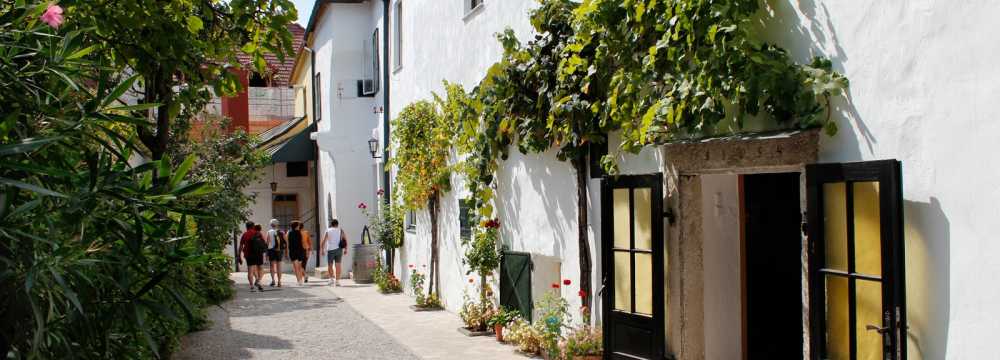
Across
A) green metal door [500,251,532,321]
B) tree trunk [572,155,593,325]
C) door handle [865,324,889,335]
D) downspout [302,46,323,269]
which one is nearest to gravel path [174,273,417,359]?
green metal door [500,251,532,321]

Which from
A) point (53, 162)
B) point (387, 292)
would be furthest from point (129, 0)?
point (387, 292)

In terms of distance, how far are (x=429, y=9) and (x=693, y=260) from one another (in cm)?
882

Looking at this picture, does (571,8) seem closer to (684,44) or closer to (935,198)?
(684,44)

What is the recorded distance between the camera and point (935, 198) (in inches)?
207

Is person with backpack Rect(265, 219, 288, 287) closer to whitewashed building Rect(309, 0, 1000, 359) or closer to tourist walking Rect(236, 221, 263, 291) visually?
tourist walking Rect(236, 221, 263, 291)

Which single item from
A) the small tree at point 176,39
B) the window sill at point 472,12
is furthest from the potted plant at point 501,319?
the small tree at point 176,39

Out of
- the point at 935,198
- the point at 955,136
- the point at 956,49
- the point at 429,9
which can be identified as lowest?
the point at 935,198

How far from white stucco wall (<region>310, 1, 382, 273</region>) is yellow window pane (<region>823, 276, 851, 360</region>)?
55.7 feet

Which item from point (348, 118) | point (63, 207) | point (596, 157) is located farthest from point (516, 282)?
point (348, 118)

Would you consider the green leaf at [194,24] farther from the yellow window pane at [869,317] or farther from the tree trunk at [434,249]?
the tree trunk at [434,249]

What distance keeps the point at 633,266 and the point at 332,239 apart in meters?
12.9

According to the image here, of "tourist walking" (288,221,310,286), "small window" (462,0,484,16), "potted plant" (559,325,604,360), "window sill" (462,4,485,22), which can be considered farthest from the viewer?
"tourist walking" (288,221,310,286)

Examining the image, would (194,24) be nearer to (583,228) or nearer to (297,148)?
(583,228)

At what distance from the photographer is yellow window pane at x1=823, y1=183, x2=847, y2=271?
19.0 feet
